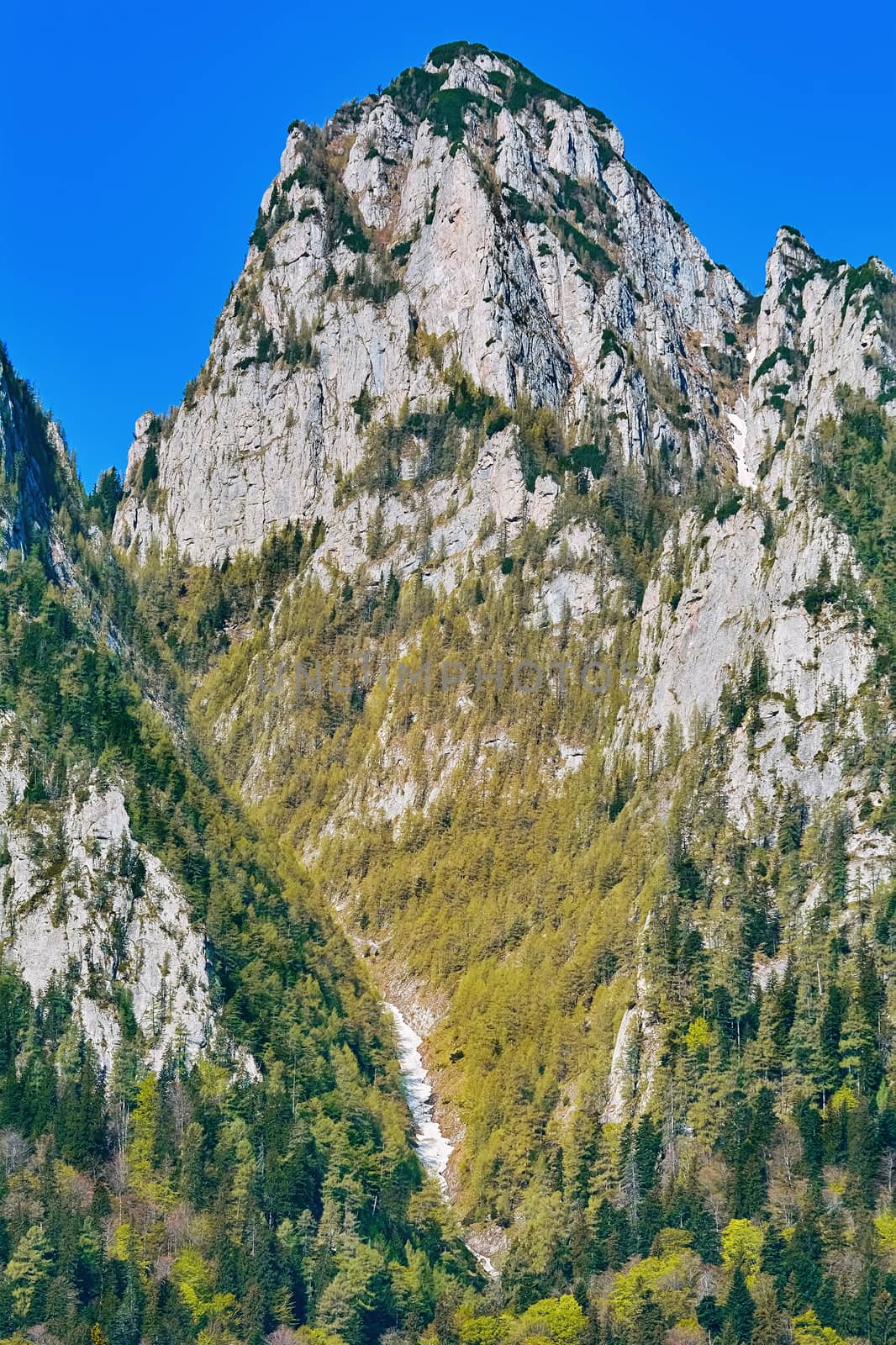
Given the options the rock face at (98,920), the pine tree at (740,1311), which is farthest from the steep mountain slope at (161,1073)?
the pine tree at (740,1311)

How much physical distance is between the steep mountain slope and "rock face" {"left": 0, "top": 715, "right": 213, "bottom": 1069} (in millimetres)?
180

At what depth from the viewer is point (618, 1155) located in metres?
152

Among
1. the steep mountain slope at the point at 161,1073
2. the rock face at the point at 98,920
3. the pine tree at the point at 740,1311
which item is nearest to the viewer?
the pine tree at the point at 740,1311

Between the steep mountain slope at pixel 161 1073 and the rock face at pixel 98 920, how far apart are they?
0.59 ft

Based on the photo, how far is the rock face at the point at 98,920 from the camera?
151 meters

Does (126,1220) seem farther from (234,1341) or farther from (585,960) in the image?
(585,960)

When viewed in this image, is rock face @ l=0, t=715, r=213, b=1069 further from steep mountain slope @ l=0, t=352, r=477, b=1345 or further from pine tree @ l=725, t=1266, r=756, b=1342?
pine tree @ l=725, t=1266, r=756, b=1342

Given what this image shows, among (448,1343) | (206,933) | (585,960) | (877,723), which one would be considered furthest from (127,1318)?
(877,723)

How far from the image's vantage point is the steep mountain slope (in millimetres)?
131375

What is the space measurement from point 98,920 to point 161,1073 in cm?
1396

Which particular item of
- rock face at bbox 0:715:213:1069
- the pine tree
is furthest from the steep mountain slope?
the pine tree

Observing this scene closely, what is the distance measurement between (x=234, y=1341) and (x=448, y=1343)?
1706 cm

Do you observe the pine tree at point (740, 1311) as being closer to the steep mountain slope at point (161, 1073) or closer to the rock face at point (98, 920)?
the steep mountain slope at point (161, 1073)

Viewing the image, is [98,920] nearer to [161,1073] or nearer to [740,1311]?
[161,1073]
